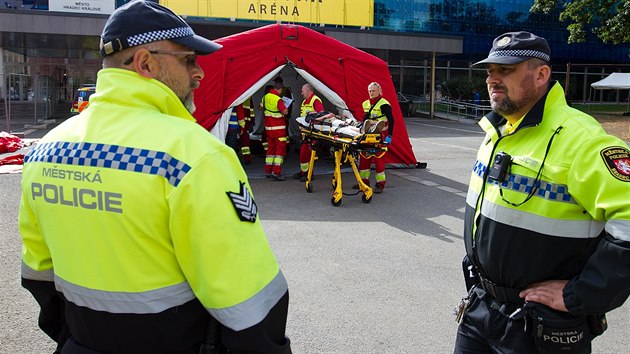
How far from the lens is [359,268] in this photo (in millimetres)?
5695

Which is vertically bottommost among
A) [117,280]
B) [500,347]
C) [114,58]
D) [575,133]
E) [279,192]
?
[279,192]

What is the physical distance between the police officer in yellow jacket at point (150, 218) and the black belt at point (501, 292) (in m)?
1.16

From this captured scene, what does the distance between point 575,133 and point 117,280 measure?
1.81 metres

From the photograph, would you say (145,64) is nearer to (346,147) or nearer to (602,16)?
(346,147)

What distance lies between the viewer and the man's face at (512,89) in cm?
252

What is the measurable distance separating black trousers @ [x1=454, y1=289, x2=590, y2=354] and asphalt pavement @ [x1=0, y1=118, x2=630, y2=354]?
1425 mm

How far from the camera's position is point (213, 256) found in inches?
61.2

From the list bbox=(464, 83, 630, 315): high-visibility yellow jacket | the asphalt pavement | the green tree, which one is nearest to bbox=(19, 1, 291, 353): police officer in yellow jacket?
bbox=(464, 83, 630, 315): high-visibility yellow jacket

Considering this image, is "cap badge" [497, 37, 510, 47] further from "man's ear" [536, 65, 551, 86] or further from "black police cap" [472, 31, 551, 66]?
"man's ear" [536, 65, 551, 86]

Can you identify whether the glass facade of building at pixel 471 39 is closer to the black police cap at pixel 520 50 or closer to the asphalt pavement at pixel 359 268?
the asphalt pavement at pixel 359 268

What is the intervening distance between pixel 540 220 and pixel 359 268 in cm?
353

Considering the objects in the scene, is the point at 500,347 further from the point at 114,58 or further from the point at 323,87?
the point at 323,87

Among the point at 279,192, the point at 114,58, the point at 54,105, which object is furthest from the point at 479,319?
the point at 54,105

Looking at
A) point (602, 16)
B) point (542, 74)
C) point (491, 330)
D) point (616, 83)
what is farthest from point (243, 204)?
point (616, 83)
